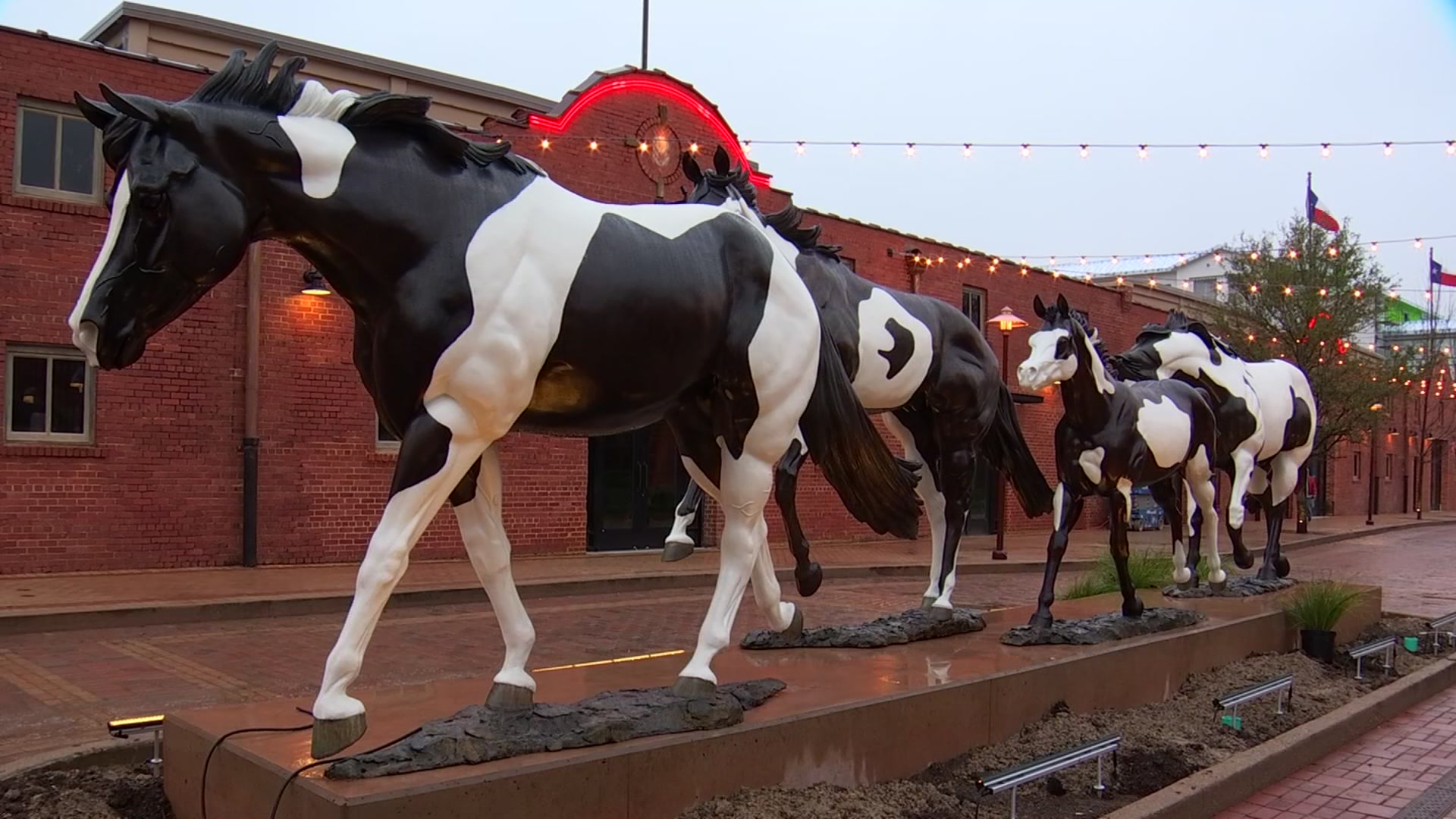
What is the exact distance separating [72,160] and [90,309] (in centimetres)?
1035

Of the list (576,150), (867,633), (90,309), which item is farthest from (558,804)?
(576,150)

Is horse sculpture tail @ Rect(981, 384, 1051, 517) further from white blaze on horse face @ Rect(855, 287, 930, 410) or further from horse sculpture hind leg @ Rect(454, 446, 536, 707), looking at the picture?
horse sculpture hind leg @ Rect(454, 446, 536, 707)

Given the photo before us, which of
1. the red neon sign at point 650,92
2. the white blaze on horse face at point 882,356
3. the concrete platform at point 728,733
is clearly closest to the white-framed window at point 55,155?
the red neon sign at point 650,92

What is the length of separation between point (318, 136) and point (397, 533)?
42.6 inches

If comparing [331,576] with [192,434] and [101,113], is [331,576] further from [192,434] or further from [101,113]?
[101,113]

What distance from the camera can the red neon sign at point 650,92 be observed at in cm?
1416

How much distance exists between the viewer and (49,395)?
1095cm

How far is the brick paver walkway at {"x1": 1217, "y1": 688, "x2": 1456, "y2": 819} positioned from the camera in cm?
452

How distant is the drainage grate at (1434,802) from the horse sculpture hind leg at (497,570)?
368 centimetres

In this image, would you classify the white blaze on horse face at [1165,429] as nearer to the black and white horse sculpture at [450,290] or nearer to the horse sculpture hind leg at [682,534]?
the horse sculpture hind leg at [682,534]

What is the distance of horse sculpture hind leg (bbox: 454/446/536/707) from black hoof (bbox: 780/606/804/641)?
1764 millimetres

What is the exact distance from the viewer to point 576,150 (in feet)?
47.4

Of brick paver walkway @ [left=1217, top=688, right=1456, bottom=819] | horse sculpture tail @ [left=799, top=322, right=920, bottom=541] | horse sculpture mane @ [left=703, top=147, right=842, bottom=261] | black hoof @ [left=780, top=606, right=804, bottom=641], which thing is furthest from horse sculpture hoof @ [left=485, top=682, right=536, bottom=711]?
brick paver walkway @ [left=1217, top=688, right=1456, bottom=819]

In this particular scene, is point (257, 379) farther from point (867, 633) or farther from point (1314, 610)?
point (1314, 610)
